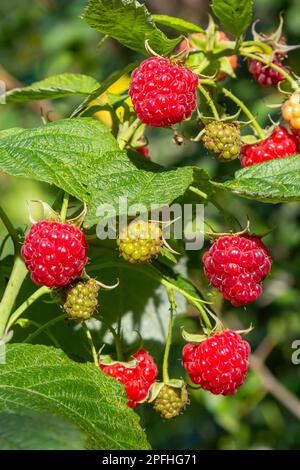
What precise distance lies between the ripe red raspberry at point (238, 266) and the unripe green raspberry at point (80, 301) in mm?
240

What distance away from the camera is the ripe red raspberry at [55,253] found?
51.6 inches

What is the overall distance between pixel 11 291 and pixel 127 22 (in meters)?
0.50

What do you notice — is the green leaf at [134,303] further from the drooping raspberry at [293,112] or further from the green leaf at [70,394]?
the drooping raspberry at [293,112]

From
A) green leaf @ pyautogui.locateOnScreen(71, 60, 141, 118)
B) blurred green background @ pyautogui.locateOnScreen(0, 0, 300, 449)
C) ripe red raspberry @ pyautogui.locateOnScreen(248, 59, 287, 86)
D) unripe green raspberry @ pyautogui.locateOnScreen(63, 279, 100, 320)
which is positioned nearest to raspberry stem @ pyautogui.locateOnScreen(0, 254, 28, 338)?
unripe green raspberry @ pyautogui.locateOnScreen(63, 279, 100, 320)

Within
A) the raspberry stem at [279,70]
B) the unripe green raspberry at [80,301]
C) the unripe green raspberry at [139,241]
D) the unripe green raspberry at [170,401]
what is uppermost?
the raspberry stem at [279,70]

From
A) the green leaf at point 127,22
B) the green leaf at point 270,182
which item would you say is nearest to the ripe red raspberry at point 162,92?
the green leaf at point 127,22

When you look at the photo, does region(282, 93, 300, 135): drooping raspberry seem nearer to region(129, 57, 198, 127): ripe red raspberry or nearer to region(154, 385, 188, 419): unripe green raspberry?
region(129, 57, 198, 127): ripe red raspberry

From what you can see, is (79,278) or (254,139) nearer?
(79,278)

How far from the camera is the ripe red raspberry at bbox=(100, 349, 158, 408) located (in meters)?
1.49

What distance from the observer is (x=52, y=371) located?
1.33 meters

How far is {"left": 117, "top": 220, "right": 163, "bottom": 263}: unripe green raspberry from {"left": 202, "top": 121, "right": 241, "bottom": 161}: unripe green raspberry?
183mm

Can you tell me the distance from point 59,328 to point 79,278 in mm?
287

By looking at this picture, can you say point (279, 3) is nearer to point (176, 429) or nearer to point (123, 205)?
point (176, 429)
